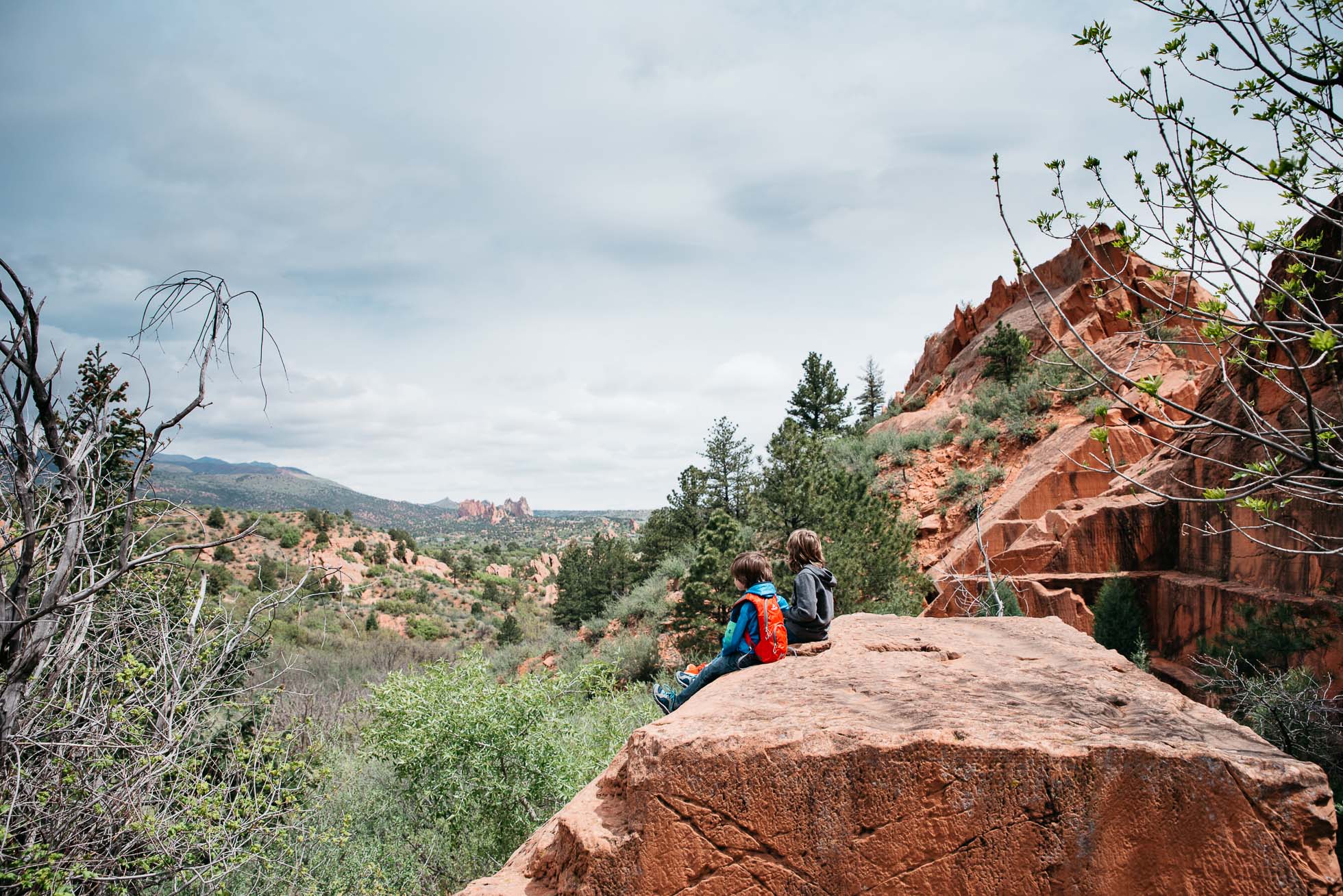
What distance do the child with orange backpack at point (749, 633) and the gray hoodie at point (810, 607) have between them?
0.30 feet

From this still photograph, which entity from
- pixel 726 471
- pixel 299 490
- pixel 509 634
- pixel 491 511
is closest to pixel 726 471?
pixel 726 471

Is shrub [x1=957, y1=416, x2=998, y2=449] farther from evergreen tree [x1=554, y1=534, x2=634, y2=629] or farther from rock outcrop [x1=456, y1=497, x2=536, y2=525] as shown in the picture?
rock outcrop [x1=456, y1=497, x2=536, y2=525]

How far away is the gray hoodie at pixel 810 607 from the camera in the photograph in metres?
4.56

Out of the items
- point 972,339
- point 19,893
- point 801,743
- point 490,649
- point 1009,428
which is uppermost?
point 972,339

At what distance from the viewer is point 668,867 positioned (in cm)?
299

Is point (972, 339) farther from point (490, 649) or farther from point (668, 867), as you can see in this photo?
point (668, 867)

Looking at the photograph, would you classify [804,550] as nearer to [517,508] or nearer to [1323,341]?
[1323,341]

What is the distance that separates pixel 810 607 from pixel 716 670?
0.75 meters

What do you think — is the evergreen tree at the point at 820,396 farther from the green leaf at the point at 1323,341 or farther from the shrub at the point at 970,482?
the green leaf at the point at 1323,341

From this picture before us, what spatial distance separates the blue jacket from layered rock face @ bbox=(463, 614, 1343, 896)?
0.83 metres

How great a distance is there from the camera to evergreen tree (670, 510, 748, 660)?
17781mm

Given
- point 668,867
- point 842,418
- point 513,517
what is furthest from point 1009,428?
point 513,517

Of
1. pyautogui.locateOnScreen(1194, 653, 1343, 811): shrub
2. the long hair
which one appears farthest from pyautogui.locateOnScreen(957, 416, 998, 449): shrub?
the long hair

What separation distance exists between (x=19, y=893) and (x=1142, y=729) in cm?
633
